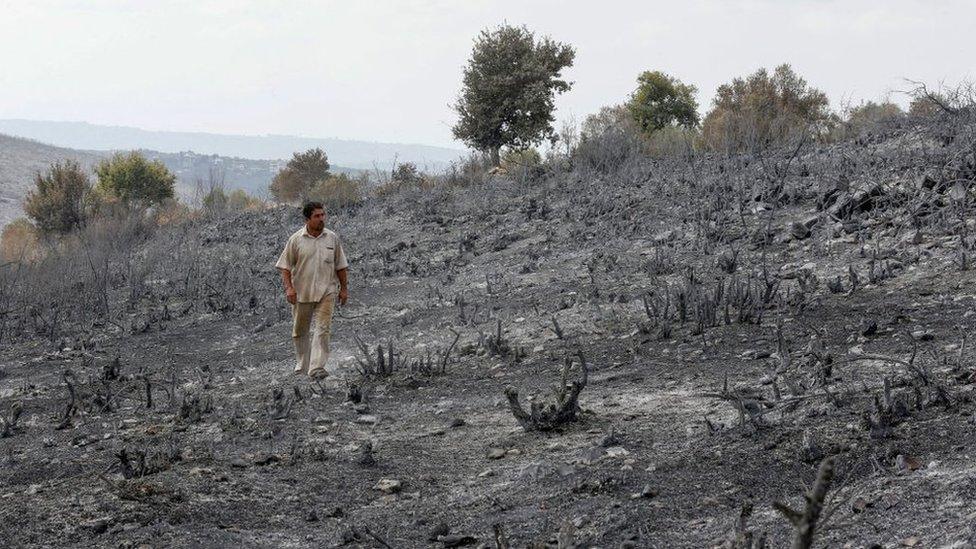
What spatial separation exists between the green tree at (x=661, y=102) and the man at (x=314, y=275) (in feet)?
103

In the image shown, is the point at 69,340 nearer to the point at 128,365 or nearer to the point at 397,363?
the point at 128,365

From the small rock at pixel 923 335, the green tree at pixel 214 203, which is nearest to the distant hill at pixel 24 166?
the green tree at pixel 214 203

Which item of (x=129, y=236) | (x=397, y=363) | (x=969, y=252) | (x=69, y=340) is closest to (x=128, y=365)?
(x=69, y=340)

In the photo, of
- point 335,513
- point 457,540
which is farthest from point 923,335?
point 335,513

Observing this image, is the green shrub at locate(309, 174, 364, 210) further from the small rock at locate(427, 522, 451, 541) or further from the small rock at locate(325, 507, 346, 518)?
the small rock at locate(427, 522, 451, 541)

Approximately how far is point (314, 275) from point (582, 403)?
3.15m

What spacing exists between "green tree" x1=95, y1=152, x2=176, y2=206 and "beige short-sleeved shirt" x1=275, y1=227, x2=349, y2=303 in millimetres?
34897

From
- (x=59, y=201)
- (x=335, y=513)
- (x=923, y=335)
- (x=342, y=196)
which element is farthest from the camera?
(x=59, y=201)

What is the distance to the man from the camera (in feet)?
29.2

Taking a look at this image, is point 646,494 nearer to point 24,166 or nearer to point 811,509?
point 811,509

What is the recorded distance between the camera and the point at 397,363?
8641mm

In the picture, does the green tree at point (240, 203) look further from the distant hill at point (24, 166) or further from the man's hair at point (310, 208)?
the man's hair at point (310, 208)

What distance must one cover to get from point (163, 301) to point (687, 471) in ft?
40.5

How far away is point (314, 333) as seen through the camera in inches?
355
